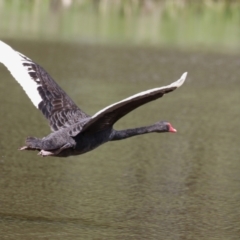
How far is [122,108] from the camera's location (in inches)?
248

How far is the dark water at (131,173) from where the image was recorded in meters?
7.12

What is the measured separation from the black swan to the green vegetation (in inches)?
456

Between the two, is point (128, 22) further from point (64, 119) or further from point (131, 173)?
point (64, 119)

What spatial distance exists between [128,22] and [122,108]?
729 inches

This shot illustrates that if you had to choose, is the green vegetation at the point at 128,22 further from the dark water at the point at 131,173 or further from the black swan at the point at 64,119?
the black swan at the point at 64,119

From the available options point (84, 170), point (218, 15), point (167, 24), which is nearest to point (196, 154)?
point (84, 170)

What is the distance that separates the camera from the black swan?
21.6 ft

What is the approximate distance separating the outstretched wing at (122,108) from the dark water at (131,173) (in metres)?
0.88

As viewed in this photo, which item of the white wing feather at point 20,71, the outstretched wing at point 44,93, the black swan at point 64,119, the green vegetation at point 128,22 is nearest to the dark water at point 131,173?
the black swan at point 64,119

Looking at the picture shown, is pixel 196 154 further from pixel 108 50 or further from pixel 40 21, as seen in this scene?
pixel 40 21

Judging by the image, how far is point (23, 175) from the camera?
863cm

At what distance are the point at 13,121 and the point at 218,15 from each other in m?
17.7

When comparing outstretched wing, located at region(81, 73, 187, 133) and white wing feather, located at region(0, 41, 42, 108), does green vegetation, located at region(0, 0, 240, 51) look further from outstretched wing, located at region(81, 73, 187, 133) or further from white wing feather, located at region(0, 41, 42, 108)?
outstretched wing, located at region(81, 73, 187, 133)

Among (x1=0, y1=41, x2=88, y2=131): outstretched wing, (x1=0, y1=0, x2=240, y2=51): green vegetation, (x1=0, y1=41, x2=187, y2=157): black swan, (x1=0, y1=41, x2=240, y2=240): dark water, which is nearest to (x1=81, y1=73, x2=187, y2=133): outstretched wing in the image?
(x1=0, y1=41, x2=187, y2=157): black swan
